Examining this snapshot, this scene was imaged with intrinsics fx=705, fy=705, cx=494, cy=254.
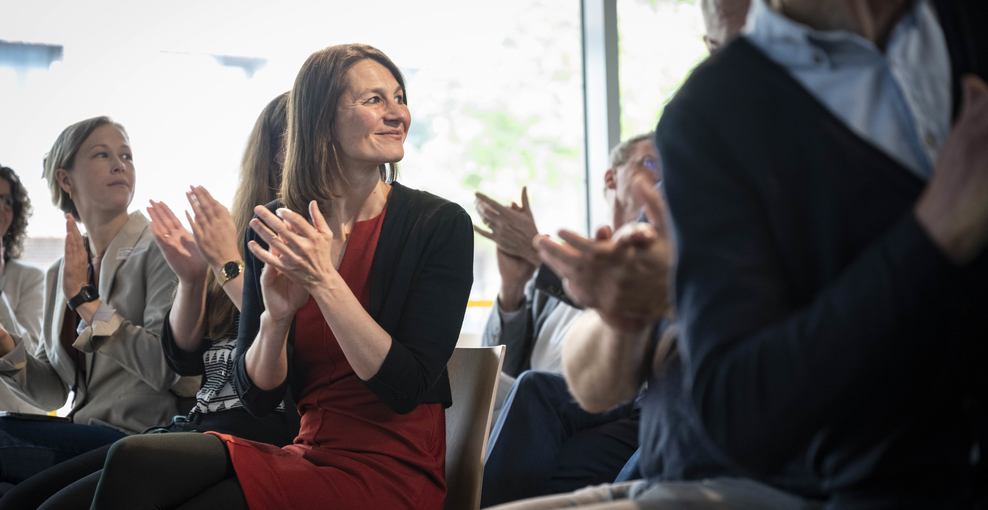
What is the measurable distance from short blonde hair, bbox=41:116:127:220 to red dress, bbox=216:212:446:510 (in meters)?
1.43

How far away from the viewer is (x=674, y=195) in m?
0.65

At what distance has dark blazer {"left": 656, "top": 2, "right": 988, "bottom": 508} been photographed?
0.54m

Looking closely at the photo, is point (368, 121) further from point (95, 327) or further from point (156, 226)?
point (95, 327)

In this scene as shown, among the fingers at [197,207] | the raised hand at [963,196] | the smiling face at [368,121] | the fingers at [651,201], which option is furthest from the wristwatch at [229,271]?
the raised hand at [963,196]

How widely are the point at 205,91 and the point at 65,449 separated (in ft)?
7.78

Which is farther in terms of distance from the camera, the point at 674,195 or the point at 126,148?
the point at 126,148

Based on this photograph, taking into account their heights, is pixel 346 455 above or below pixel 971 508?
below

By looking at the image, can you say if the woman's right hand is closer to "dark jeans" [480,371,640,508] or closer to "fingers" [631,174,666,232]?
"dark jeans" [480,371,640,508]

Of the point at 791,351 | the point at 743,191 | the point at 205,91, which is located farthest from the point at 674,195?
the point at 205,91

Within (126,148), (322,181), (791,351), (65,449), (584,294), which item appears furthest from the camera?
(126,148)

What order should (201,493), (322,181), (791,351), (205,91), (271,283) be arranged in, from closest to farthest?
(791,351), (201,493), (271,283), (322,181), (205,91)

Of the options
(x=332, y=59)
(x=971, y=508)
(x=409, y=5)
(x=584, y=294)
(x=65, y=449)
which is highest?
(x=409, y=5)

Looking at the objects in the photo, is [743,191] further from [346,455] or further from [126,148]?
[126,148]

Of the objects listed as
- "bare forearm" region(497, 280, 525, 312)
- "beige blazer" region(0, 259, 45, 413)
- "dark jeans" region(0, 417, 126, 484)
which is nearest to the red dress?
"dark jeans" region(0, 417, 126, 484)
